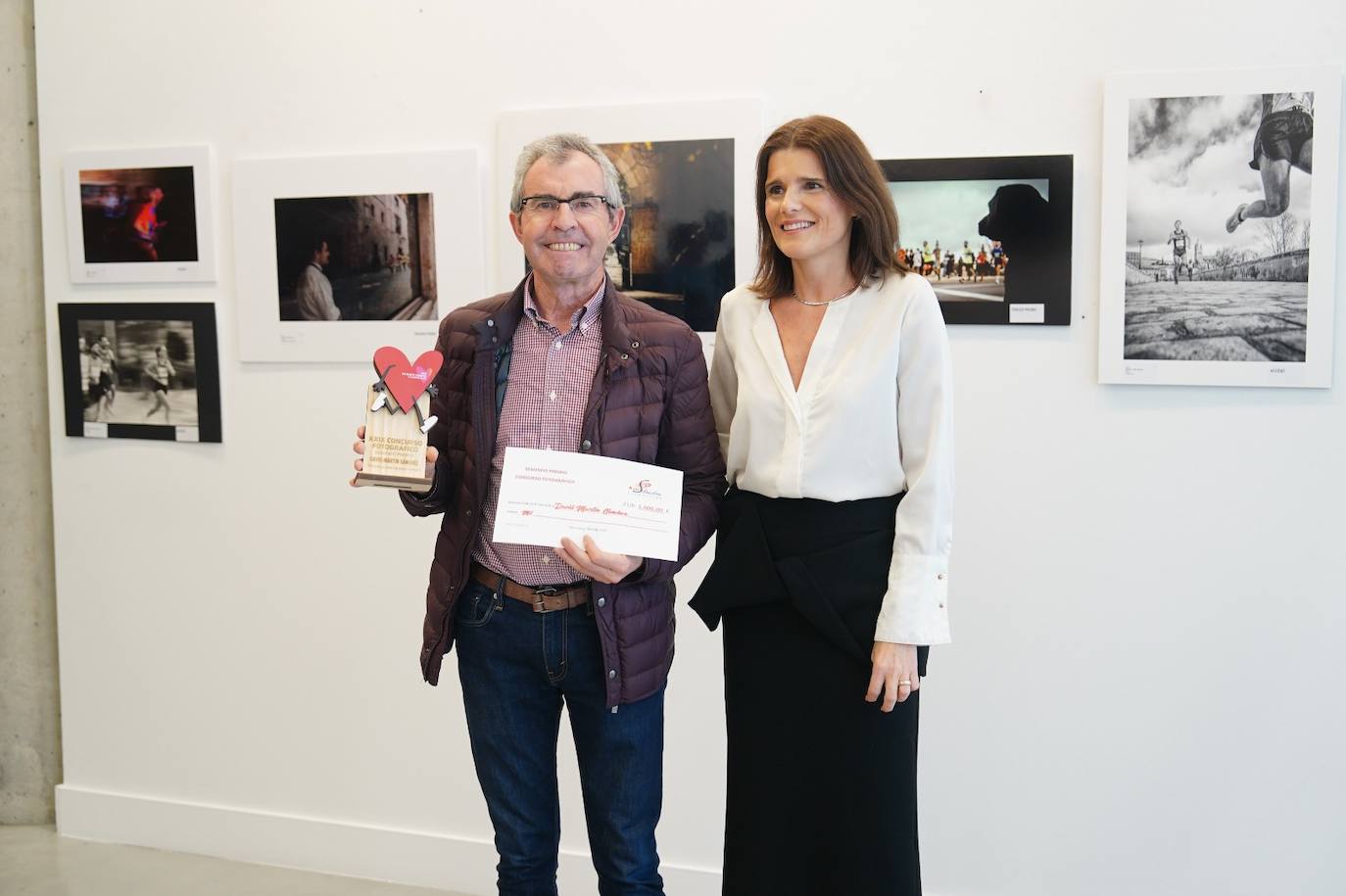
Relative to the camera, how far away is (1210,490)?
307 centimetres

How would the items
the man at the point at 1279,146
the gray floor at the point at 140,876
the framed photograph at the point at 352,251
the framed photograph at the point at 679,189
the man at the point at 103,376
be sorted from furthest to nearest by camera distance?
1. the man at the point at 103,376
2. the gray floor at the point at 140,876
3. the framed photograph at the point at 352,251
4. the framed photograph at the point at 679,189
5. the man at the point at 1279,146

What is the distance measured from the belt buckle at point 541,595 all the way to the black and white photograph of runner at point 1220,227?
5.91 ft

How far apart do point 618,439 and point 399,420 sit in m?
0.43

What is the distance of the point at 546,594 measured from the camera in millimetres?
2234

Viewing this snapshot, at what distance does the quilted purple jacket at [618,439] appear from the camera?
221 cm

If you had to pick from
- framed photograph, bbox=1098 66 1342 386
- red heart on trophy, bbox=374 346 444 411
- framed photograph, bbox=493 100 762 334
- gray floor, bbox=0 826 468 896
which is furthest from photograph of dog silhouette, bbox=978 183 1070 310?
gray floor, bbox=0 826 468 896

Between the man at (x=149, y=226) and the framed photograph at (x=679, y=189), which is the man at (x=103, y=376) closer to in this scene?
the man at (x=149, y=226)

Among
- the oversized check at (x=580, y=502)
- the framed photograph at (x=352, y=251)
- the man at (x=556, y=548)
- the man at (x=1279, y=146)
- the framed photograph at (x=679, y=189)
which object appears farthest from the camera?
the framed photograph at (x=352, y=251)

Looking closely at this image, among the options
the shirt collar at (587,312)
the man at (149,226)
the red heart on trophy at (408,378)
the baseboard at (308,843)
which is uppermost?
the man at (149,226)

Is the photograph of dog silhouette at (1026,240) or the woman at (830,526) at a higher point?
the photograph of dog silhouette at (1026,240)

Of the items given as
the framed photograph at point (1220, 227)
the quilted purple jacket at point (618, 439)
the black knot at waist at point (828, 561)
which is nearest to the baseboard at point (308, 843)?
the quilted purple jacket at point (618, 439)

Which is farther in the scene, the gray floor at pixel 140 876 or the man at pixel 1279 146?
the gray floor at pixel 140 876

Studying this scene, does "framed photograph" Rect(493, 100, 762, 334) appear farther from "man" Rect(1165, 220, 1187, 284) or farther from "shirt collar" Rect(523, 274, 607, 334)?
→ "man" Rect(1165, 220, 1187, 284)

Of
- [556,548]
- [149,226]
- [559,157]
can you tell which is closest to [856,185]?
[559,157]
